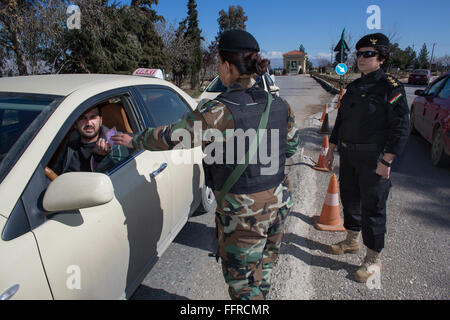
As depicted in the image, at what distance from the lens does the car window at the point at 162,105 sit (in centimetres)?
256

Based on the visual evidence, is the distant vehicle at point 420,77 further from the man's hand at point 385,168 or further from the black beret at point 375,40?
the man's hand at point 385,168

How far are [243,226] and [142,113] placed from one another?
1.31 metres

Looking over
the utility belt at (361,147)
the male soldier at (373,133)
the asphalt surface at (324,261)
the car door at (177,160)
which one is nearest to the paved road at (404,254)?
the asphalt surface at (324,261)

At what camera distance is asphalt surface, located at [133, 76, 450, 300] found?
8.10 feet

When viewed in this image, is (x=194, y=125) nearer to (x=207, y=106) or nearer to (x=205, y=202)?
A: (x=207, y=106)

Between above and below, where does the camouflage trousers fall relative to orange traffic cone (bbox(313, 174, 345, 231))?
above

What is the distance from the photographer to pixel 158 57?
2092 centimetres

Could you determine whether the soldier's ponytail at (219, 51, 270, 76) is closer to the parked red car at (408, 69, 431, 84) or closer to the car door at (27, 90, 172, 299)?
the car door at (27, 90, 172, 299)

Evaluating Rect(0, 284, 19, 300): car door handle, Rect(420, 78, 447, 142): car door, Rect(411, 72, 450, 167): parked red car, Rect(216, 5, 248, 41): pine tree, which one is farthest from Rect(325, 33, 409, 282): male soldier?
Rect(216, 5, 248, 41): pine tree

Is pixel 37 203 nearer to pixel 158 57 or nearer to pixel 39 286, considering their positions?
pixel 39 286

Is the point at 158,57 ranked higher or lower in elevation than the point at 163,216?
higher

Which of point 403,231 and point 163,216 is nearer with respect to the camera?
point 163,216
